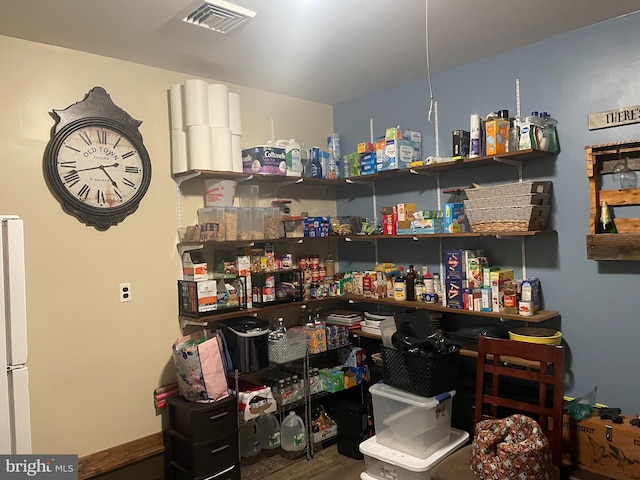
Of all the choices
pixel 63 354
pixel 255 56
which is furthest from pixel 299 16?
pixel 63 354

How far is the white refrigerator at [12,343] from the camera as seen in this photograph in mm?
1608

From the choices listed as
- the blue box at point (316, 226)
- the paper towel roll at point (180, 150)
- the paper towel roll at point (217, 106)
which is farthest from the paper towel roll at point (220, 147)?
the blue box at point (316, 226)

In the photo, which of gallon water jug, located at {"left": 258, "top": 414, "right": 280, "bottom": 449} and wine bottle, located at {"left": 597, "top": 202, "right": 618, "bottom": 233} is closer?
wine bottle, located at {"left": 597, "top": 202, "right": 618, "bottom": 233}

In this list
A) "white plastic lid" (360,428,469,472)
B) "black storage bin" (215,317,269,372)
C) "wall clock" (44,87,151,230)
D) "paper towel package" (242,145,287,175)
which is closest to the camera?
"white plastic lid" (360,428,469,472)

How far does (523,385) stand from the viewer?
8.87ft

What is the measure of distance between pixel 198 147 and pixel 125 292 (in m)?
0.99

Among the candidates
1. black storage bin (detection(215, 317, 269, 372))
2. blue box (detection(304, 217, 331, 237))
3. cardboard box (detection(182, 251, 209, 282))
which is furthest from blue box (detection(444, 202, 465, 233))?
cardboard box (detection(182, 251, 209, 282))

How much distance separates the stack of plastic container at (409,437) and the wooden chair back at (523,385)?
195 millimetres

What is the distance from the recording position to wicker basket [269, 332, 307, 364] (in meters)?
3.18

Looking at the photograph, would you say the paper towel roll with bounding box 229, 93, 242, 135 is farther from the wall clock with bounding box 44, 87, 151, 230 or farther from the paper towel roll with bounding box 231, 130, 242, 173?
the wall clock with bounding box 44, 87, 151, 230

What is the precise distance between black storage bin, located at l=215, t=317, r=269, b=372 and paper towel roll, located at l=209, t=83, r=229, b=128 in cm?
131

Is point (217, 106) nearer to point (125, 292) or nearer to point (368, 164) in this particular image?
point (368, 164)

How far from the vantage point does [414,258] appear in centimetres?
357

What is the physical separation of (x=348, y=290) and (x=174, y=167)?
1638 millimetres
